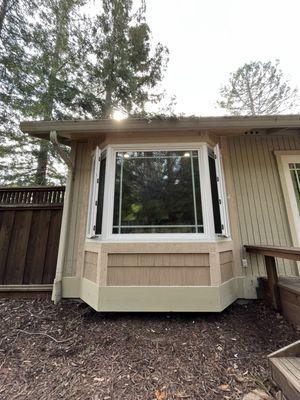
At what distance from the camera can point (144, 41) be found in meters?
6.80

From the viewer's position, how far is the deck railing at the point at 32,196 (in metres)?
3.55

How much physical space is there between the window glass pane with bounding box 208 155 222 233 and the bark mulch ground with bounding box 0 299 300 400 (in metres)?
1.13

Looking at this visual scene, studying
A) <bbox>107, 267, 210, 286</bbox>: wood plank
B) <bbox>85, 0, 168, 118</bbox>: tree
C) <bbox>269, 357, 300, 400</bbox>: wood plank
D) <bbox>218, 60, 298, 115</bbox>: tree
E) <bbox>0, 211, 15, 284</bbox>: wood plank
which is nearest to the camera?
<bbox>269, 357, 300, 400</bbox>: wood plank

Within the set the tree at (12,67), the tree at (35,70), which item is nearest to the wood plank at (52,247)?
the tree at (35,70)

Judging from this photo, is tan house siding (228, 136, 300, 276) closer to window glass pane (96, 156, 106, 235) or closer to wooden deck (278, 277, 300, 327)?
wooden deck (278, 277, 300, 327)

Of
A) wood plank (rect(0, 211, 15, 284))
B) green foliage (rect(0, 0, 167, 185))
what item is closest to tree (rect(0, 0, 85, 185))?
green foliage (rect(0, 0, 167, 185))

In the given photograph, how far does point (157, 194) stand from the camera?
2.83 metres

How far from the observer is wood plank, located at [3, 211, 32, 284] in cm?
325

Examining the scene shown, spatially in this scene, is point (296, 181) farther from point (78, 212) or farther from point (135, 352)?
point (78, 212)

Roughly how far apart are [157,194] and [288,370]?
2.05 m

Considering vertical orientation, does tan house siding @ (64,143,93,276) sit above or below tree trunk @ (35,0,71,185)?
below

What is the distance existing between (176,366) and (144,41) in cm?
829

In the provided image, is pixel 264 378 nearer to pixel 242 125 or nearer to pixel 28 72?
pixel 242 125

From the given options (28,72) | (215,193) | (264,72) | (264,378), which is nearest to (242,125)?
(215,193)
